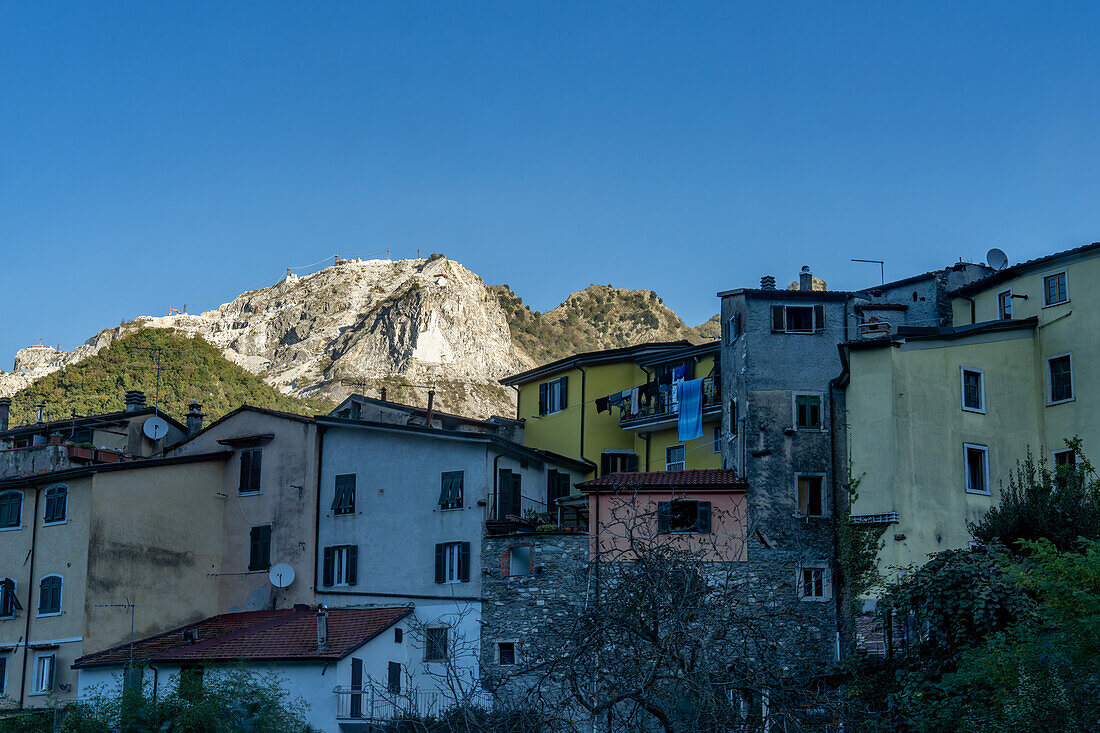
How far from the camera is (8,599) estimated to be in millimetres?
45094

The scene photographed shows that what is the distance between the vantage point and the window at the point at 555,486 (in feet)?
154

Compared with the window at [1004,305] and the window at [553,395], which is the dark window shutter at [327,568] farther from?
the window at [1004,305]

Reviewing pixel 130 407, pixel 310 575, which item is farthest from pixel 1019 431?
pixel 130 407

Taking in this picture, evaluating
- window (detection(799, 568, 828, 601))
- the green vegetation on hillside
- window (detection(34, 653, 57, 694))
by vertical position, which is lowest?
window (detection(34, 653, 57, 694))

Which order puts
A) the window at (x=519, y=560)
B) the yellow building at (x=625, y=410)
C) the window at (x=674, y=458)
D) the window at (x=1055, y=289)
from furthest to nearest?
the window at (x=674, y=458), the yellow building at (x=625, y=410), the window at (x=519, y=560), the window at (x=1055, y=289)

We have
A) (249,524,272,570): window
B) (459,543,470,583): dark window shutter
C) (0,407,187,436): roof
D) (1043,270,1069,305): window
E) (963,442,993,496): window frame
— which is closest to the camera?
(963,442,993,496): window frame

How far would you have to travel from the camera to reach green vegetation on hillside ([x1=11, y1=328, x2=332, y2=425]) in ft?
292

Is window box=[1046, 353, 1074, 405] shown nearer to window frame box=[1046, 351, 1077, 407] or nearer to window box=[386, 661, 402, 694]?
window frame box=[1046, 351, 1077, 407]

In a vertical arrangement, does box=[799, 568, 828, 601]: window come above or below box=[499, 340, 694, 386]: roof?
below

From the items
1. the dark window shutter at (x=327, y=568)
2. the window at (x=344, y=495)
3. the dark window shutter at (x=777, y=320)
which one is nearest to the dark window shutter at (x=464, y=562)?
the window at (x=344, y=495)

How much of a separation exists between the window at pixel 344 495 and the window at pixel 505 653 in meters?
7.82

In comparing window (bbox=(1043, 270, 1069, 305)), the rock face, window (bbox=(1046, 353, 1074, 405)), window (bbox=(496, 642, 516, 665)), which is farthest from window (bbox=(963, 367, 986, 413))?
the rock face

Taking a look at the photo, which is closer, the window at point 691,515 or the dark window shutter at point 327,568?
the window at point 691,515

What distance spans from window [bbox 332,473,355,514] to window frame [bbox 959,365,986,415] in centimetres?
2116
